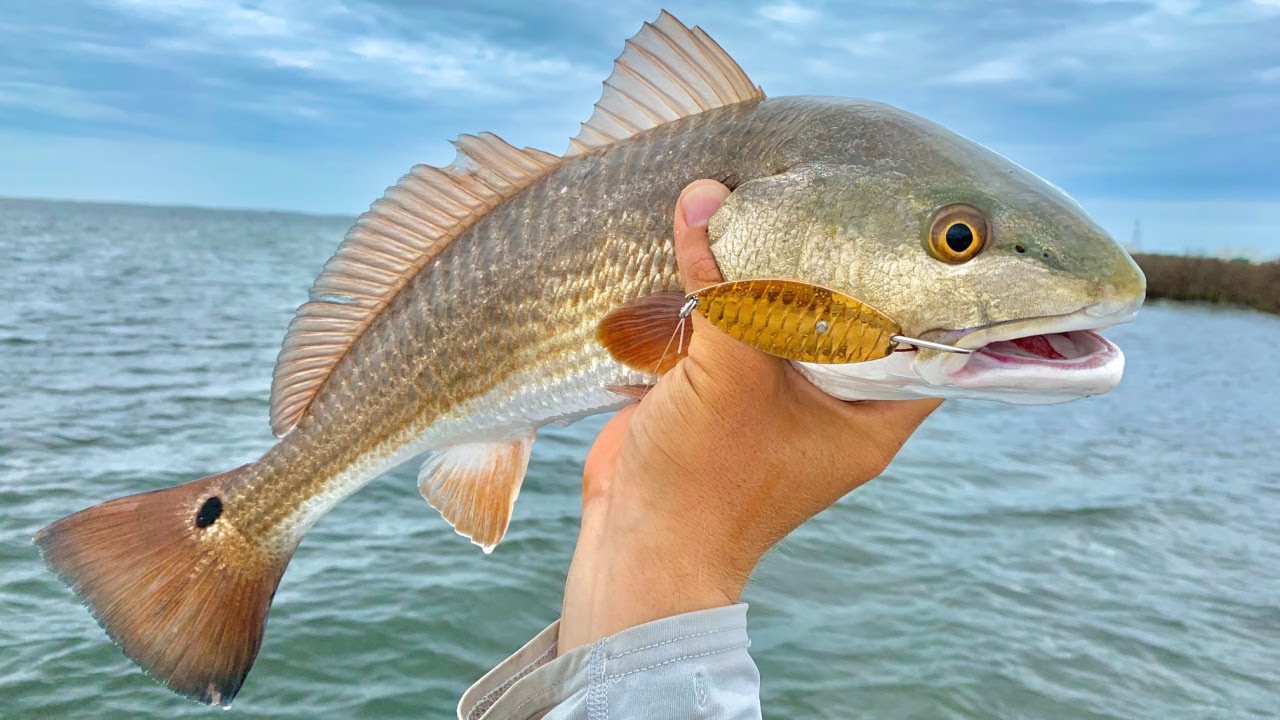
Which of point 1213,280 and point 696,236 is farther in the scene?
point 1213,280

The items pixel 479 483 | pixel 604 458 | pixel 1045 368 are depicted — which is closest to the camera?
pixel 1045 368

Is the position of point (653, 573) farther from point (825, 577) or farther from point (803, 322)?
point (825, 577)

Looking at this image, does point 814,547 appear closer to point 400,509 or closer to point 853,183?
point 400,509

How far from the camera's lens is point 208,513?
9.14 ft

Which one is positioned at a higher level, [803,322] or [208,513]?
[803,322]

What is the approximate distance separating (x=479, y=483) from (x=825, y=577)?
5.11 m

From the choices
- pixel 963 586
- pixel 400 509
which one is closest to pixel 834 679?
pixel 963 586

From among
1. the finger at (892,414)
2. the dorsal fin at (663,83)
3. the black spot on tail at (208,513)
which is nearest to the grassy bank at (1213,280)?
the dorsal fin at (663,83)

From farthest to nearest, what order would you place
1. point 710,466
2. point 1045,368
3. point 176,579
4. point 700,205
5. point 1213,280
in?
1. point 1213,280
2. point 176,579
3. point 700,205
4. point 710,466
5. point 1045,368

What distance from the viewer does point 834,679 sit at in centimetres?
589

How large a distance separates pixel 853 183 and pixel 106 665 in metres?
5.29

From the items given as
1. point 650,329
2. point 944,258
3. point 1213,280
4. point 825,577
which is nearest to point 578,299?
point 650,329

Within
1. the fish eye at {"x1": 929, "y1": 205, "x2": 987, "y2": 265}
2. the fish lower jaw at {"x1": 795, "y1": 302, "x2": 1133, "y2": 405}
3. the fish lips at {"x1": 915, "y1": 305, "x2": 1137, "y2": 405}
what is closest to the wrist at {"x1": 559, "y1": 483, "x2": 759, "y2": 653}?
the fish lower jaw at {"x1": 795, "y1": 302, "x2": 1133, "y2": 405}

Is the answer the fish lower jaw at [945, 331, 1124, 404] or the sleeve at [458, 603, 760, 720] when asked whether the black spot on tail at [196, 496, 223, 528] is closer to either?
the sleeve at [458, 603, 760, 720]
